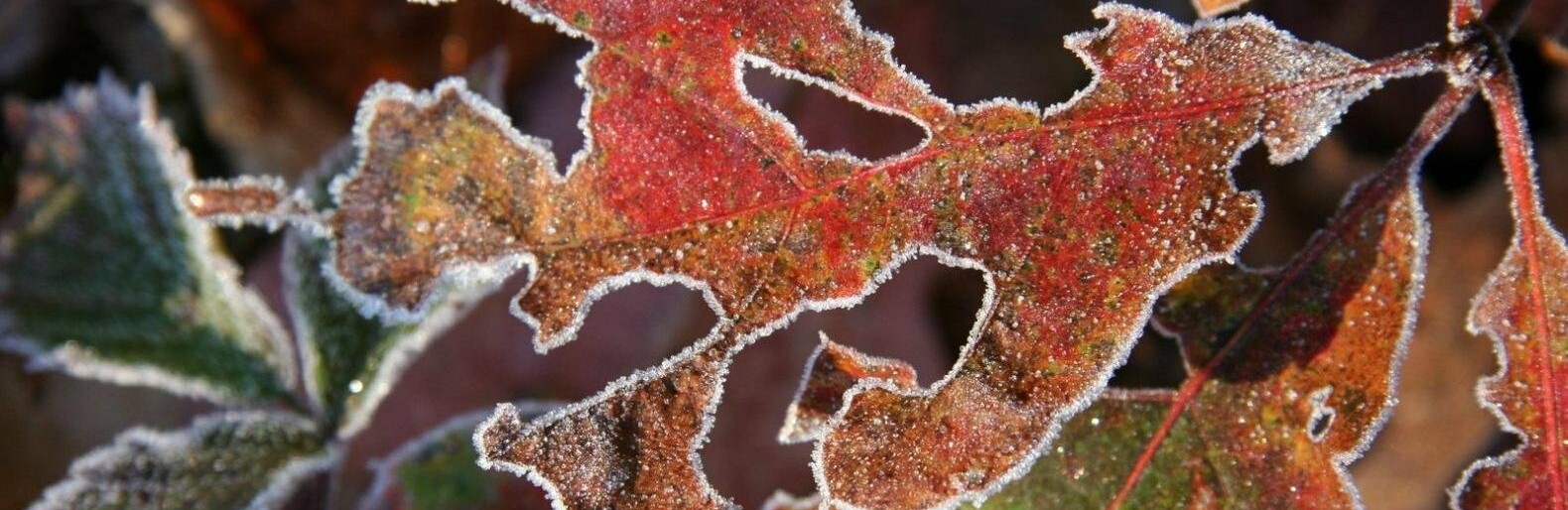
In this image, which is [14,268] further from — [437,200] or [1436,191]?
[1436,191]

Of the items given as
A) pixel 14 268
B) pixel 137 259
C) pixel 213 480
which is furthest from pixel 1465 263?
pixel 14 268

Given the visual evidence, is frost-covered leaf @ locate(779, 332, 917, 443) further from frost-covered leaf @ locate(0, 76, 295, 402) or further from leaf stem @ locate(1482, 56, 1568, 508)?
frost-covered leaf @ locate(0, 76, 295, 402)

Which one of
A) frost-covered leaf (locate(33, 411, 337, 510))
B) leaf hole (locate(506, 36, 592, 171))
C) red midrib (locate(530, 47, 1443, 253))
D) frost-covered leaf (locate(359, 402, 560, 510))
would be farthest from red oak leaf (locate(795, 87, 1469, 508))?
leaf hole (locate(506, 36, 592, 171))

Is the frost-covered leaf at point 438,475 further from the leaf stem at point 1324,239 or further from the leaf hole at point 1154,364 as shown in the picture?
the leaf hole at point 1154,364

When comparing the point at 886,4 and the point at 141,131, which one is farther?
the point at 886,4

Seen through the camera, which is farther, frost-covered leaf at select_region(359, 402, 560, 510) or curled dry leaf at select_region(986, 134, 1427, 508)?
frost-covered leaf at select_region(359, 402, 560, 510)

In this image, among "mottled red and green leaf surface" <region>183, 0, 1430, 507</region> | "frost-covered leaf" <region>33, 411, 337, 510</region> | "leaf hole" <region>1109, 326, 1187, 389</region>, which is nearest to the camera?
"mottled red and green leaf surface" <region>183, 0, 1430, 507</region>

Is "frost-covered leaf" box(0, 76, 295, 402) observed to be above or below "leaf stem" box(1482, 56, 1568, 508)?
above
